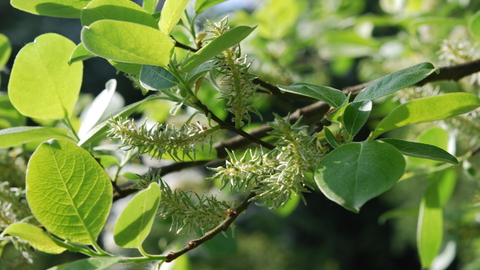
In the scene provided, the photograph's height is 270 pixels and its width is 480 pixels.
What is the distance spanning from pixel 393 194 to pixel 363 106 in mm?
2773

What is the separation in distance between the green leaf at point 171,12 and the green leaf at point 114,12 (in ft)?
0.04

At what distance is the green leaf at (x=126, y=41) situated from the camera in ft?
0.88

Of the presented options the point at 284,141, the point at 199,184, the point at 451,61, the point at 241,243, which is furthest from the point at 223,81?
the point at 241,243

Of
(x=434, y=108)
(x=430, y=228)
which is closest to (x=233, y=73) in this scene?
(x=434, y=108)

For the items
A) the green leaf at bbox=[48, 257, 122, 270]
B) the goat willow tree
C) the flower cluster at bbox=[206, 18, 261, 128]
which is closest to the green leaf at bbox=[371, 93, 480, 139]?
the goat willow tree

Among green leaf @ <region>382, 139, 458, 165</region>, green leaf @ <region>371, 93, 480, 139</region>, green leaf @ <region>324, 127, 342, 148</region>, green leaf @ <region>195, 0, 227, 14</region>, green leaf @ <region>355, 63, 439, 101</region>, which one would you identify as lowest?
green leaf @ <region>382, 139, 458, 165</region>

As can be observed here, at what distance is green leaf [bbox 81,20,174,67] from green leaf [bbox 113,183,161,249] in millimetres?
94

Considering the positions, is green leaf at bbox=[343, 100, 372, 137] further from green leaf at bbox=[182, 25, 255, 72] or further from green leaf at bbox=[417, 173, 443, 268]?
green leaf at bbox=[417, 173, 443, 268]

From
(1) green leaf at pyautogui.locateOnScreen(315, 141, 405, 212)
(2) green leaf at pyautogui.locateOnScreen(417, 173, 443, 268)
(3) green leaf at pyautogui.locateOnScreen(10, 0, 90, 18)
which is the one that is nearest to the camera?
(1) green leaf at pyautogui.locateOnScreen(315, 141, 405, 212)

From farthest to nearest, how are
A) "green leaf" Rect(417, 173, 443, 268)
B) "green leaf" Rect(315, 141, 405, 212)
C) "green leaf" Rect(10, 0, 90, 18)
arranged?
"green leaf" Rect(417, 173, 443, 268) → "green leaf" Rect(10, 0, 90, 18) → "green leaf" Rect(315, 141, 405, 212)

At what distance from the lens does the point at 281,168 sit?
287mm

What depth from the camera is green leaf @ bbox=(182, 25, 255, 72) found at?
0.27 meters

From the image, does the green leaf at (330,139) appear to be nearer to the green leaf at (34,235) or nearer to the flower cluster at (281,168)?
the flower cluster at (281,168)

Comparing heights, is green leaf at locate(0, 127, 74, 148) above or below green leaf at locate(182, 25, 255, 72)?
below
